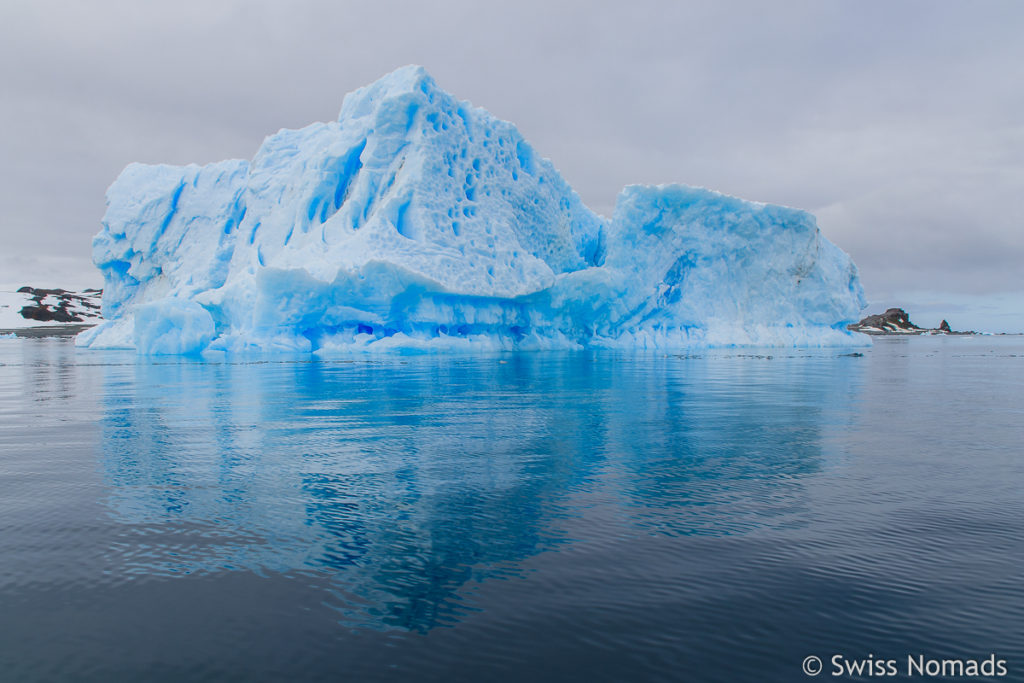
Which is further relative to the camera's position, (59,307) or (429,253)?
(59,307)

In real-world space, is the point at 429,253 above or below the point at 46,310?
below

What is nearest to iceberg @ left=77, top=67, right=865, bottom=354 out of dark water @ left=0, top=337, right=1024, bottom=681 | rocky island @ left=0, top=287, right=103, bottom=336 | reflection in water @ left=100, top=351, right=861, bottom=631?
reflection in water @ left=100, top=351, right=861, bottom=631

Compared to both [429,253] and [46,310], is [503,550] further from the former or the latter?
[46,310]

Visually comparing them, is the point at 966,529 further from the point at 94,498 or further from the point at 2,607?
the point at 94,498

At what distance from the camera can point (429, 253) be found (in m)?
22.7

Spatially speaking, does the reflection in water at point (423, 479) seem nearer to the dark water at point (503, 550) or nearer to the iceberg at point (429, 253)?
the dark water at point (503, 550)

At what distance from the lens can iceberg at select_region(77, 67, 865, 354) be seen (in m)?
23.4

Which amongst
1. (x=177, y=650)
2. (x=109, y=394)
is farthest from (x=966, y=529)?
(x=109, y=394)

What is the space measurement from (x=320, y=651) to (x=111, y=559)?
5.23ft

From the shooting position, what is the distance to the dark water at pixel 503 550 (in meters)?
2.32

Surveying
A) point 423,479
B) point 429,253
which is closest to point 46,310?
point 429,253

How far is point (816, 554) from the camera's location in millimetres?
3234

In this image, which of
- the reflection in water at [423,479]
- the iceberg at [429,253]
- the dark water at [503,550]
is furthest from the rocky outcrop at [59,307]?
the dark water at [503,550]

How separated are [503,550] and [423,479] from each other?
166 centimetres
